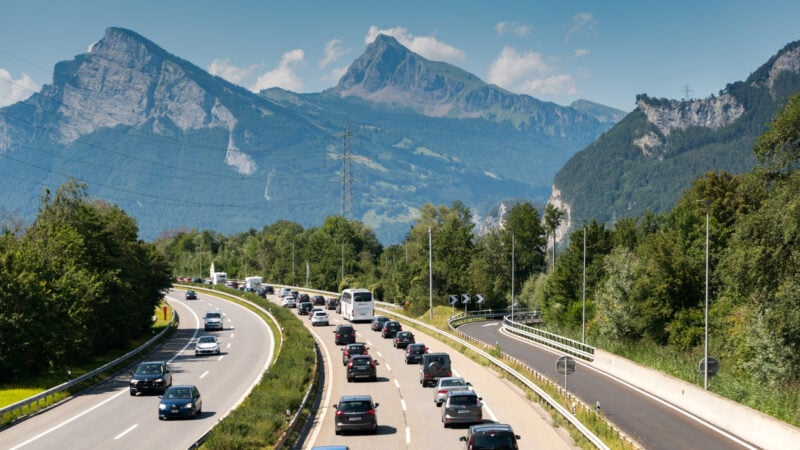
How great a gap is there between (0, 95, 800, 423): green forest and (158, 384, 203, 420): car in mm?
15672

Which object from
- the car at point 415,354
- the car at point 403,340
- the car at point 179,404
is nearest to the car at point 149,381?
the car at point 179,404

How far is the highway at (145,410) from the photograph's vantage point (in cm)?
3056

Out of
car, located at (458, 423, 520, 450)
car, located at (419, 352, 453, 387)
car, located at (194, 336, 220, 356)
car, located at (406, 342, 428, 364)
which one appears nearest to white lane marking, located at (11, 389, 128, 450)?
car, located at (419, 352, 453, 387)

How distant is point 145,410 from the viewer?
125 ft

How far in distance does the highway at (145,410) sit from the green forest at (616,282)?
5.66m

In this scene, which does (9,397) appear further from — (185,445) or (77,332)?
(185,445)

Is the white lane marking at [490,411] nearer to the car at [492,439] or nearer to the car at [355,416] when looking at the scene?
the car at [355,416]

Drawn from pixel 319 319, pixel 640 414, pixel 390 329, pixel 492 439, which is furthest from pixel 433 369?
pixel 319 319

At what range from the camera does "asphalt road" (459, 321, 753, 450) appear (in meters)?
29.2

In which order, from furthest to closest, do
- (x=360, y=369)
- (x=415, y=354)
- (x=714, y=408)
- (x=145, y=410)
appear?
(x=415, y=354) → (x=360, y=369) → (x=145, y=410) → (x=714, y=408)

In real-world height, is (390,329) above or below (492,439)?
below

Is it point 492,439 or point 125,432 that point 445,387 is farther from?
point 125,432

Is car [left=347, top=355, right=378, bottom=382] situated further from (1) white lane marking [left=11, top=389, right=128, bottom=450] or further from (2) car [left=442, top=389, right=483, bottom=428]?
(2) car [left=442, top=389, right=483, bottom=428]

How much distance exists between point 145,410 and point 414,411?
12287 mm
